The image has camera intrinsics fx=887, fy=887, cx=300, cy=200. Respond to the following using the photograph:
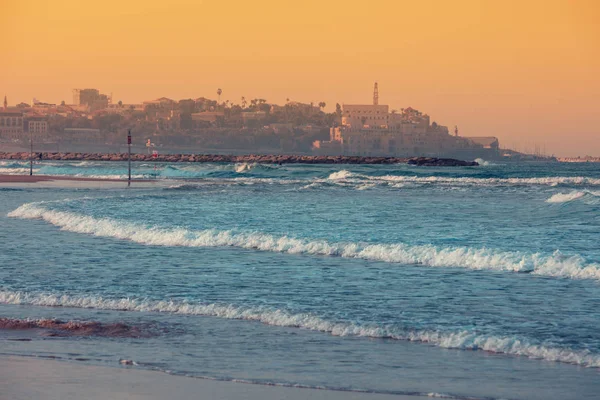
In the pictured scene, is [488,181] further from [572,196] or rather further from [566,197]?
[572,196]

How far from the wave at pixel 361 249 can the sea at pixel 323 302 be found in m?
0.04

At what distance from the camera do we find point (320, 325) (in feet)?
33.3

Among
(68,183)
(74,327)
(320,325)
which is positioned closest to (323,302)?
(320,325)

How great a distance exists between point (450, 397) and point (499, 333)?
2.52m

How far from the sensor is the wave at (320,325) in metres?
8.74

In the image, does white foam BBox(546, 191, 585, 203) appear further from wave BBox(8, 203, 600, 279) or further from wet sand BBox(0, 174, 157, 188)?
wet sand BBox(0, 174, 157, 188)

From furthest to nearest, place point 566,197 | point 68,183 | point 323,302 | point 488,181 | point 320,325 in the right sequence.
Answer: point 488,181 < point 68,183 < point 566,197 < point 323,302 < point 320,325

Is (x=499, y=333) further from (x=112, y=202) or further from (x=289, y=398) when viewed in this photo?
(x=112, y=202)

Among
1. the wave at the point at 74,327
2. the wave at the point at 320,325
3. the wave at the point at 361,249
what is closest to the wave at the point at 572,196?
the wave at the point at 361,249

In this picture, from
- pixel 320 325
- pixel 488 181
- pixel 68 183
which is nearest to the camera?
pixel 320 325

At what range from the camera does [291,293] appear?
1235 cm

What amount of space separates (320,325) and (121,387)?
3.25 m

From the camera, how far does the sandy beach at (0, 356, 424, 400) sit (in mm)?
A: 7148

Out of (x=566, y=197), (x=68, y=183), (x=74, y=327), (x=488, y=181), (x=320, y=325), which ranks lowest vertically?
(x=68, y=183)
